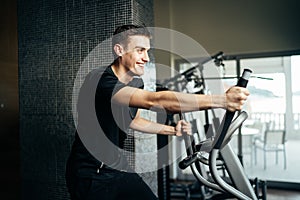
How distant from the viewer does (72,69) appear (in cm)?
219

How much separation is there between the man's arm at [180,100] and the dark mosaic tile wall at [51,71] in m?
1.00

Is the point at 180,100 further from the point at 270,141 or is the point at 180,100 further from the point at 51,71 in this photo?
the point at 270,141

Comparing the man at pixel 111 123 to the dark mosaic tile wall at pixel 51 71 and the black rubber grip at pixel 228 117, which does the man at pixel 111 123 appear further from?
the dark mosaic tile wall at pixel 51 71

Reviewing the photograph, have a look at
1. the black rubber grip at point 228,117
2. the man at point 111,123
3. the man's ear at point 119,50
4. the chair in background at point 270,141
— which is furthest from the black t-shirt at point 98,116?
the chair in background at point 270,141

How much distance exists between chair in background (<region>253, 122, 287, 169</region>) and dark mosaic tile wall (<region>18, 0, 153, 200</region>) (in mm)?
2314

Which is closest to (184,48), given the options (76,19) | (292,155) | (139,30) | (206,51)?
(206,51)

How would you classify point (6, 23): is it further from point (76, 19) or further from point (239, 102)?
point (239, 102)

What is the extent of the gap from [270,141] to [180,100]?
10.3 ft

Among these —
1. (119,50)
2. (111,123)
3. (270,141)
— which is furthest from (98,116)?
(270,141)

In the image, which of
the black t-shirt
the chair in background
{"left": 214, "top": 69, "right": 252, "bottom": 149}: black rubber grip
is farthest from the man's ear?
the chair in background

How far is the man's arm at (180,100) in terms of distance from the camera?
0.97m

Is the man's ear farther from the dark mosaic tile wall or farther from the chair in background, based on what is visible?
the chair in background

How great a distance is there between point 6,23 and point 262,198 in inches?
96.1

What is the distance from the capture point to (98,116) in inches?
51.7
